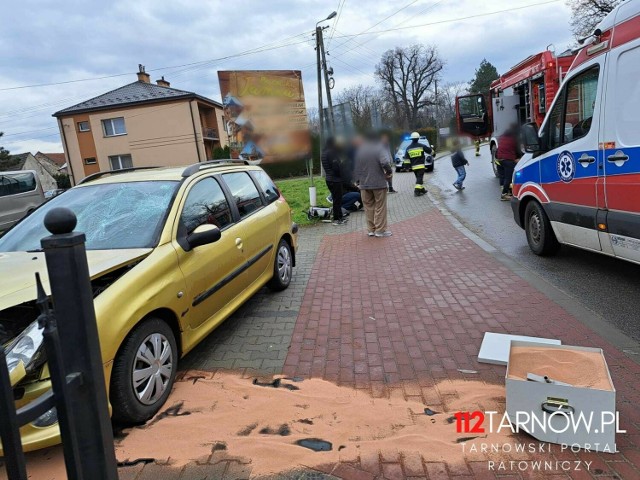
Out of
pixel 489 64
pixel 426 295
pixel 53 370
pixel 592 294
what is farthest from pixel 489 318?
pixel 489 64

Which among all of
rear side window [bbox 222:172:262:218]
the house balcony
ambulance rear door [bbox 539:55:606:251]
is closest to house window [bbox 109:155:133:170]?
the house balcony

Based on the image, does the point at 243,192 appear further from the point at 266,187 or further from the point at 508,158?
the point at 508,158

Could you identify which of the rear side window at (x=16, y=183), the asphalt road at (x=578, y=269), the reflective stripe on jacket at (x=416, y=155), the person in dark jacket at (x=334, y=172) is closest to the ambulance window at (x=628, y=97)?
the asphalt road at (x=578, y=269)

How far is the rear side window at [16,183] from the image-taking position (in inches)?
594

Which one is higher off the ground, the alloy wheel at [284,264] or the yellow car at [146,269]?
the yellow car at [146,269]

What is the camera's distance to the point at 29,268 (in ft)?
10.2

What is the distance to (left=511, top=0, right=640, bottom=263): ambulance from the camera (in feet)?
14.5

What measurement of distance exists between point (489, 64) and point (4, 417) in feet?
295

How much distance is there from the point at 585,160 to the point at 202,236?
13.8ft

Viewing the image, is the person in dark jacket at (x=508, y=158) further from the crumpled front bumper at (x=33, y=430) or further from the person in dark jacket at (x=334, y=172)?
the crumpled front bumper at (x=33, y=430)

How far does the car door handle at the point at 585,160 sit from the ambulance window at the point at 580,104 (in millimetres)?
246

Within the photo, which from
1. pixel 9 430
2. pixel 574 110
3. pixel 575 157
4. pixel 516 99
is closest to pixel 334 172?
pixel 574 110

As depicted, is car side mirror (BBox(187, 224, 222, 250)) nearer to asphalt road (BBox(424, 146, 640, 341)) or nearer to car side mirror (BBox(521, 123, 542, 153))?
asphalt road (BBox(424, 146, 640, 341))

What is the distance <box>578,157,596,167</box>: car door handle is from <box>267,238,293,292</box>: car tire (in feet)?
11.7
